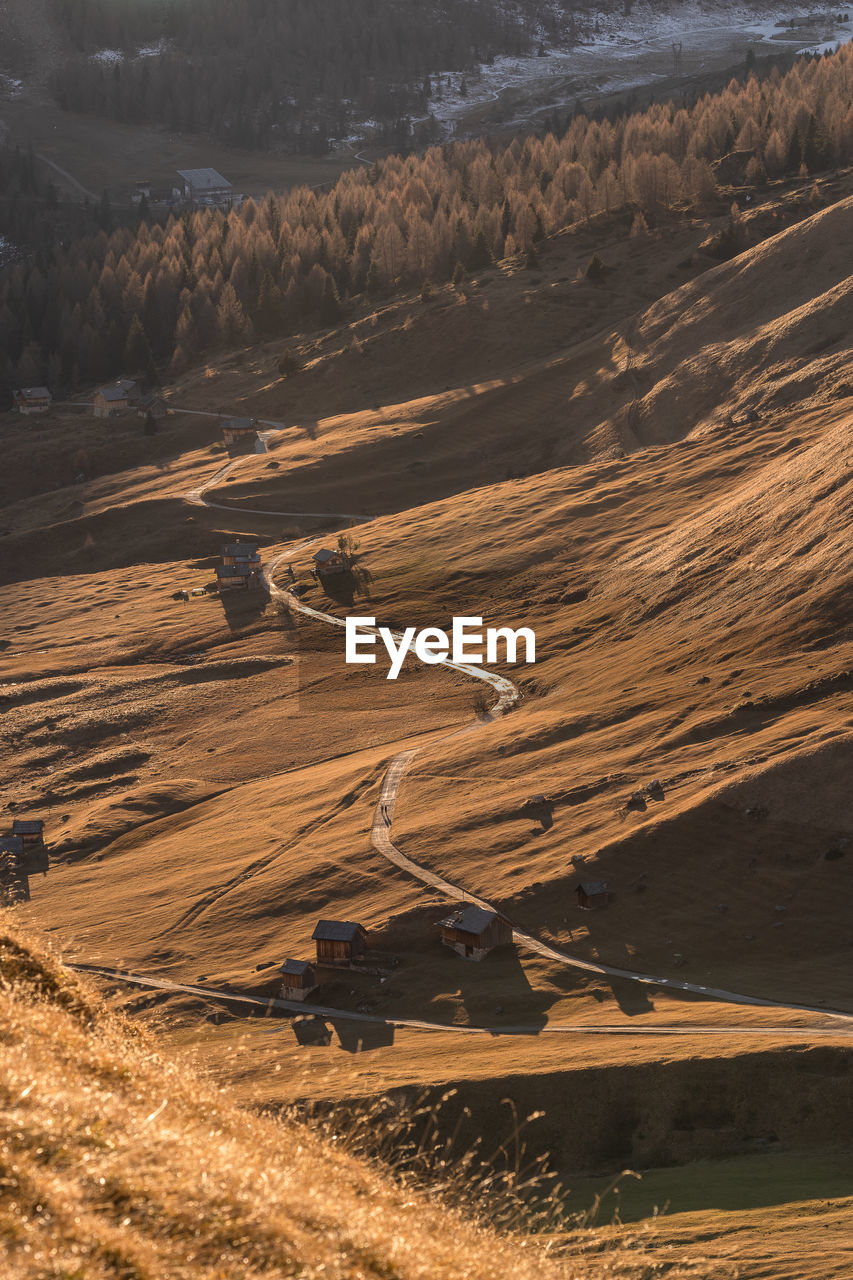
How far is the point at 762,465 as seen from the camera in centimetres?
11388

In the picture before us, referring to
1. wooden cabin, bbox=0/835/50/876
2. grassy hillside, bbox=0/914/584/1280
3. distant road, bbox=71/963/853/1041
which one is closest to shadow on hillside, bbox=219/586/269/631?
wooden cabin, bbox=0/835/50/876

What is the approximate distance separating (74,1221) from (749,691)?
67.0 meters

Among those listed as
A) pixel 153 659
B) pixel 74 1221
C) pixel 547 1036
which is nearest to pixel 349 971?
pixel 547 1036

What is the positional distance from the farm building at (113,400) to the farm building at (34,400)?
906 cm

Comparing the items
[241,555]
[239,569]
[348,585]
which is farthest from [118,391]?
[348,585]

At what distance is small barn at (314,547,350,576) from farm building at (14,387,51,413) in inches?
3609

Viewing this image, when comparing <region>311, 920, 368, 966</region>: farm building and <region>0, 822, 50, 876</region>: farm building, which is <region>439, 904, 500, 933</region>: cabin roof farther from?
<region>0, 822, 50, 876</region>: farm building

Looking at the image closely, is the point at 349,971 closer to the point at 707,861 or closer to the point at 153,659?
the point at 707,861

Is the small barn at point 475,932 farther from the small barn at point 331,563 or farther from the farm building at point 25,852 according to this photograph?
the small barn at point 331,563

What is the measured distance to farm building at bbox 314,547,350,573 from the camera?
11775 cm

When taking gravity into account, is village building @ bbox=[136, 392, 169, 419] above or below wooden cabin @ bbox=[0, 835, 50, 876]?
above

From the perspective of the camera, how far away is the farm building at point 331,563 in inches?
4636

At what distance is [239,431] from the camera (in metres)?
164

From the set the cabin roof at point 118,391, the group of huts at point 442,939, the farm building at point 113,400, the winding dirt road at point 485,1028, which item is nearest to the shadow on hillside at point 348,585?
→ the winding dirt road at point 485,1028
